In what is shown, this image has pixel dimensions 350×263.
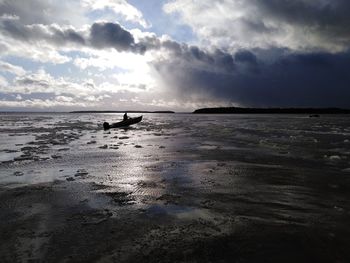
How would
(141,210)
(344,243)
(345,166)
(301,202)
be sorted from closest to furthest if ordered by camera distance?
(344,243) → (141,210) → (301,202) → (345,166)

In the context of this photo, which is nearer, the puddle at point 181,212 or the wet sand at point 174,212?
the wet sand at point 174,212

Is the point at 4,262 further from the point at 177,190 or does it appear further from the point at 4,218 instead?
the point at 177,190

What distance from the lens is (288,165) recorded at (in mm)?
15656

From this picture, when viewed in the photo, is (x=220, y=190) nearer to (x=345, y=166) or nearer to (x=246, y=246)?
(x=246, y=246)

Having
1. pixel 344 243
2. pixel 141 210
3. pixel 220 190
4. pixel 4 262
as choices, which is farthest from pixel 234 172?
pixel 4 262

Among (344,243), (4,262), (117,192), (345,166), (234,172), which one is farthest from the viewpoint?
(345,166)

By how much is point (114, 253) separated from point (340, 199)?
6.81m

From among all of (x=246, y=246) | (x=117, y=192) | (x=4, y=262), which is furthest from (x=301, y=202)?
(x=4, y=262)

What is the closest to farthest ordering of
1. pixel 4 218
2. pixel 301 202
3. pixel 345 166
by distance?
pixel 4 218 → pixel 301 202 → pixel 345 166

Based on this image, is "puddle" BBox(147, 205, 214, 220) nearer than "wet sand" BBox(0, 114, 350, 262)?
No

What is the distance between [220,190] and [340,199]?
136 inches

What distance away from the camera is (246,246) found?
634 cm

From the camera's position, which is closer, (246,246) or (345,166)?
(246,246)

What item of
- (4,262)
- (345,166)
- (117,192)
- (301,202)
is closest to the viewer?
(4,262)
